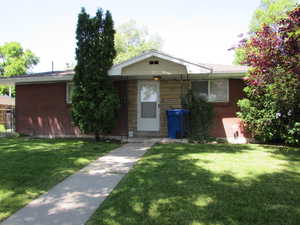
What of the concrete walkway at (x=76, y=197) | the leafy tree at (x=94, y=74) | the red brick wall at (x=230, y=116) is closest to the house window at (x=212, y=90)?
the red brick wall at (x=230, y=116)

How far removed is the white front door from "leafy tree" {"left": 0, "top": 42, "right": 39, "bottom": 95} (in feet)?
121

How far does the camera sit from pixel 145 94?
8711 mm

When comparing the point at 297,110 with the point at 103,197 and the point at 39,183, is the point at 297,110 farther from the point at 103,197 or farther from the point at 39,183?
the point at 39,183

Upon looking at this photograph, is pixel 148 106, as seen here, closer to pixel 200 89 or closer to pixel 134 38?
pixel 200 89

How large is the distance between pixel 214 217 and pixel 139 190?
120 cm

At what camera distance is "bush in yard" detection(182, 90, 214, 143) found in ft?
25.9

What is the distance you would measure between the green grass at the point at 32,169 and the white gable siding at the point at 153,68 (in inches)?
113

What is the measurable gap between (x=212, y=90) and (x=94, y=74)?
4.42m

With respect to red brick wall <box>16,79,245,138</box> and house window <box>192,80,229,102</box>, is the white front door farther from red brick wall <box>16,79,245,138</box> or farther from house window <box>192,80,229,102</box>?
house window <box>192,80,229,102</box>

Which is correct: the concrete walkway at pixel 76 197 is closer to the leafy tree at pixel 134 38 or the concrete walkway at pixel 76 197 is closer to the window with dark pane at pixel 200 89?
the window with dark pane at pixel 200 89

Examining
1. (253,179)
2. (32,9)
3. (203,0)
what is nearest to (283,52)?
(253,179)

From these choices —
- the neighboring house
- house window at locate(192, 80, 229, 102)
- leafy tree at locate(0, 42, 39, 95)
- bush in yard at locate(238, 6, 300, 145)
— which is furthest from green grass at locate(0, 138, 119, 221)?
leafy tree at locate(0, 42, 39, 95)

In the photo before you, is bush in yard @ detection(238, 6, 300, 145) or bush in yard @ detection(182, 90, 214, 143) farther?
bush in yard @ detection(182, 90, 214, 143)

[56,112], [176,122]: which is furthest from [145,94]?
[56,112]
